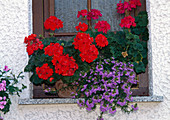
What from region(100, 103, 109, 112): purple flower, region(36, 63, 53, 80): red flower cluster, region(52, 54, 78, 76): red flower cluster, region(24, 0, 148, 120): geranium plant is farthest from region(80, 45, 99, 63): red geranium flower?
region(100, 103, 109, 112): purple flower

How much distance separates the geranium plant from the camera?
7.89 feet

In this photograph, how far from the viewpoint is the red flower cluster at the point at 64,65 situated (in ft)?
7.75

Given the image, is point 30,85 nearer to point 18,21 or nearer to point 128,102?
point 18,21

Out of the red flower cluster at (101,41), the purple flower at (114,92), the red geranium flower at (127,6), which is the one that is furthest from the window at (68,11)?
the purple flower at (114,92)

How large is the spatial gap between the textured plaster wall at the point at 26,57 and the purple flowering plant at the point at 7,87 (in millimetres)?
75

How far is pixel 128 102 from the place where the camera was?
252cm

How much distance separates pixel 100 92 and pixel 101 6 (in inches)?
42.9

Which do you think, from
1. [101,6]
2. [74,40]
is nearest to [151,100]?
[74,40]

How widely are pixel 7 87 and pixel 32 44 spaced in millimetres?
502

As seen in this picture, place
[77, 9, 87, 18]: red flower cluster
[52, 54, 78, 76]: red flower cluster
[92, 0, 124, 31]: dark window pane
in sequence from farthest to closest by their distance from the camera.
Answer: [92, 0, 124, 31]: dark window pane, [77, 9, 87, 18]: red flower cluster, [52, 54, 78, 76]: red flower cluster

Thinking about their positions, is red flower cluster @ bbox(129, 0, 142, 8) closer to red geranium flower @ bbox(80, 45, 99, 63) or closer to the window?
the window

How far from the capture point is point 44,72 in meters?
2.43

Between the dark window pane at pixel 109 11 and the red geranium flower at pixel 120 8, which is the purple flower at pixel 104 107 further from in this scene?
the red geranium flower at pixel 120 8

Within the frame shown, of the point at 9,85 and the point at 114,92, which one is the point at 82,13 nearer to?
the point at 114,92
